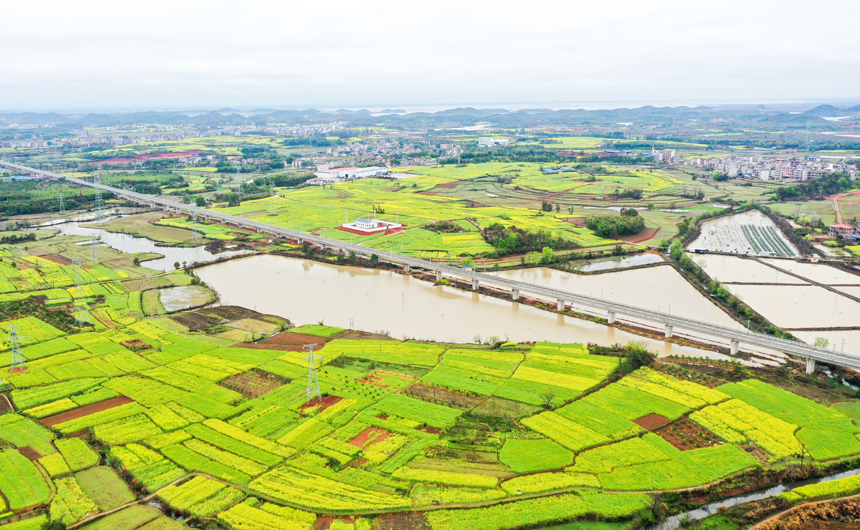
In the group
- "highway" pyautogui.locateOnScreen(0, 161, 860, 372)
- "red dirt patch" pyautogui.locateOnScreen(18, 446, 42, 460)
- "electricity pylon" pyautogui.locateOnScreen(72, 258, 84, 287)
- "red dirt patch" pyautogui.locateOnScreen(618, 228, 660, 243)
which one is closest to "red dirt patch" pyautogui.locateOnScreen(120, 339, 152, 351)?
"red dirt patch" pyautogui.locateOnScreen(18, 446, 42, 460)

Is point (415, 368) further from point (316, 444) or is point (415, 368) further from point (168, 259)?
point (168, 259)

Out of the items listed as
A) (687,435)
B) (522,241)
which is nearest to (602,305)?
(687,435)

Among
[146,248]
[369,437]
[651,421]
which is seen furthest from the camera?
[146,248]

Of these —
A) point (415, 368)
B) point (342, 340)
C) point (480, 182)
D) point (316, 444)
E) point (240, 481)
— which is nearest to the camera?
point (240, 481)

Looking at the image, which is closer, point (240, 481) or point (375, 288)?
point (240, 481)

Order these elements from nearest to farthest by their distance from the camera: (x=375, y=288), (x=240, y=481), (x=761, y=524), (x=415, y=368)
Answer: (x=761, y=524), (x=240, y=481), (x=415, y=368), (x=375, y=288)

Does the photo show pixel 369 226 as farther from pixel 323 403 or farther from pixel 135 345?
pixel 323 403

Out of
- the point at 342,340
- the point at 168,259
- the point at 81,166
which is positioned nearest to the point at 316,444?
the point at 342,340
